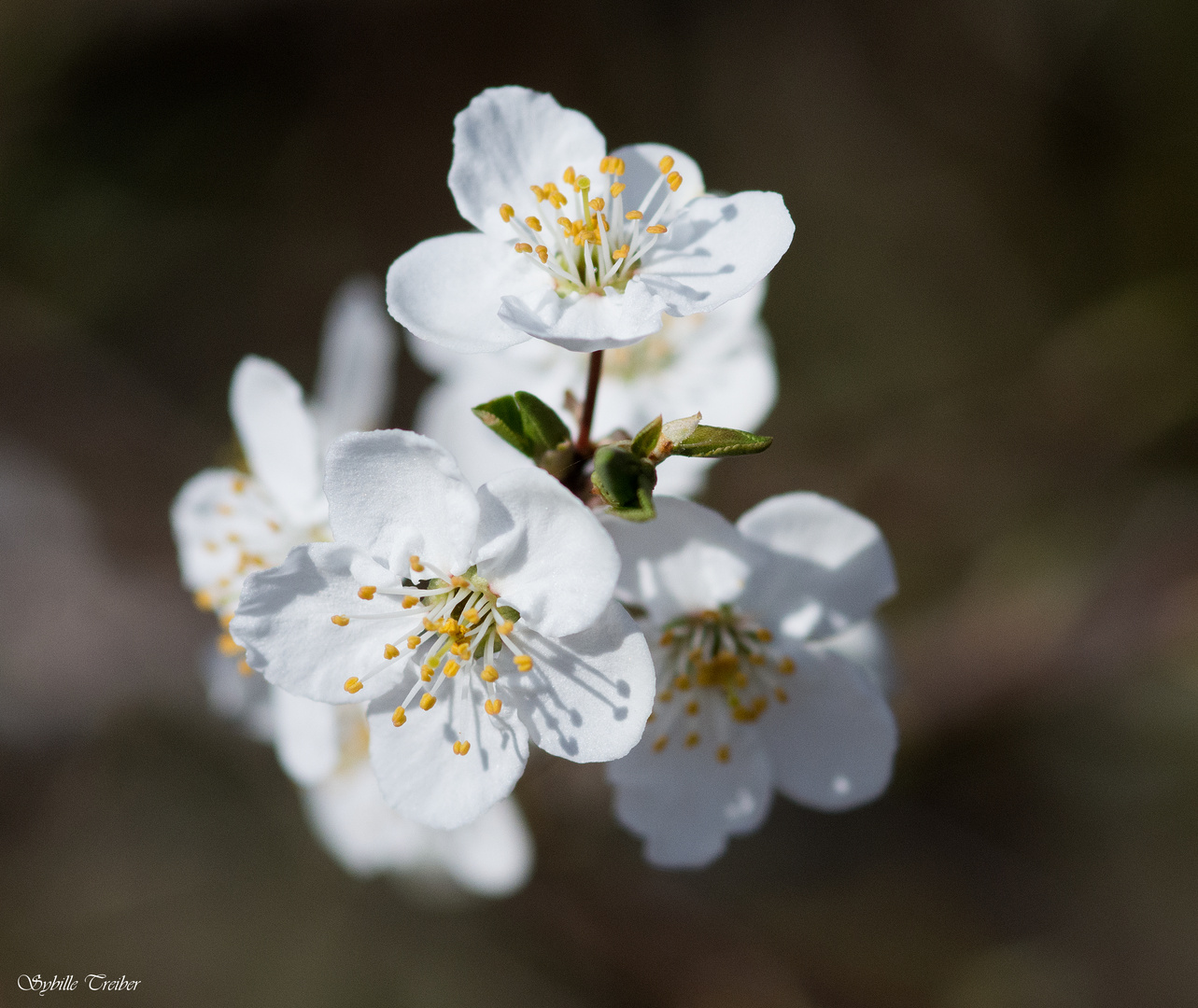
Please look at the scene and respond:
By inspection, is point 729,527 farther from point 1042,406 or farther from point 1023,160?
point 1023,160

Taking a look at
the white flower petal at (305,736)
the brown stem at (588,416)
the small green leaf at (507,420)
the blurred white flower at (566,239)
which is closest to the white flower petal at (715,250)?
the blurred white flower at (566,239)

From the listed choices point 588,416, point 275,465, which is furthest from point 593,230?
point 275,465

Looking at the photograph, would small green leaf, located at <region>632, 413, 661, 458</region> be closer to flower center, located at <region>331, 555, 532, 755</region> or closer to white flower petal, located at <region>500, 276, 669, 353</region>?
white flower petal, located at <region>500, 276, 669, 353</region>

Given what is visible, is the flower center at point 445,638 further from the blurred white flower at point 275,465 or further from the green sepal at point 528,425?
the blurred white flower at point 275,465

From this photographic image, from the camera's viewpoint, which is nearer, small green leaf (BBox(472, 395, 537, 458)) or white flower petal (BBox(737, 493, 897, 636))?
small green leaf (BBox(472, 395, 537, 458))

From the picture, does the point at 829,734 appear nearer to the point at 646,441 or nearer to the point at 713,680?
the point at 713,680


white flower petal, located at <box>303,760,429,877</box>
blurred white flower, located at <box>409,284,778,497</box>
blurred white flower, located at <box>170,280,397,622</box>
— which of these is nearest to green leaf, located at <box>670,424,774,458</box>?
blurred white flower, located at <box>409,284,778,497</box>
